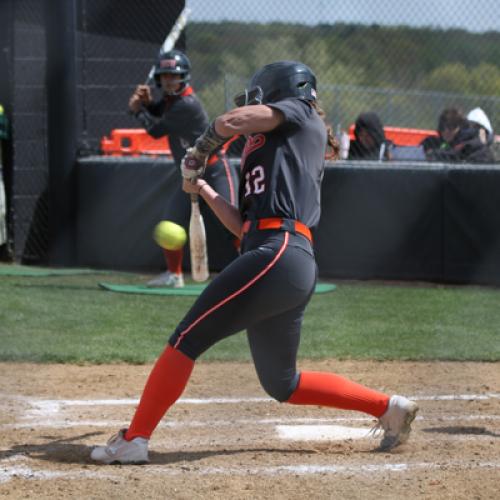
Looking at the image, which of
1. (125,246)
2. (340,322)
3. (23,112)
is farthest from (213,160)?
(23,112)

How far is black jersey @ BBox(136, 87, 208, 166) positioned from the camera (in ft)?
27.3

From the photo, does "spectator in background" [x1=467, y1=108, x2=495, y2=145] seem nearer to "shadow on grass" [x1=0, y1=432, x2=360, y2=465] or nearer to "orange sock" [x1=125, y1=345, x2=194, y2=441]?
"shadow on grass" [x1=0, y1=432, x2=360, y2=465]

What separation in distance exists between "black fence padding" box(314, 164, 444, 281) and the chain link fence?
1850mm

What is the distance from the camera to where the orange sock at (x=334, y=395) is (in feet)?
13.3

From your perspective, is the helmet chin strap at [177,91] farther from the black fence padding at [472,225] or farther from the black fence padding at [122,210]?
the black fence padding at [472,225]

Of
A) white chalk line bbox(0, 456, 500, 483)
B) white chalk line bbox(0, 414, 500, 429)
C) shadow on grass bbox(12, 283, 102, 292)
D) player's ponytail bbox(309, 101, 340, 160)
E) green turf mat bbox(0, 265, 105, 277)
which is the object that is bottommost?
green turf mat bbox(0, 265, 105, 277)

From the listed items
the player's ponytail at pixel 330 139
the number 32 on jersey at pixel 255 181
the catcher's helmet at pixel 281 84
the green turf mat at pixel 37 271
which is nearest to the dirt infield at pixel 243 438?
the number 32 on jersey at pixel 255 181

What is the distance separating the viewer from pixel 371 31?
10867 millimetres

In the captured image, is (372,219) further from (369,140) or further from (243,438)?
(243,438)

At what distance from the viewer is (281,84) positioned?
3879 millimetres

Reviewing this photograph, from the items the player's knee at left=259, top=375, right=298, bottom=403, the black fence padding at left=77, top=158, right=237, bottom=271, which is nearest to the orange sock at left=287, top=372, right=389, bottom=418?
the player's knee at left=259, top=375, right=298, bottom=403

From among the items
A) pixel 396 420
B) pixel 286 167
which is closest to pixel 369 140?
pixel 396 420

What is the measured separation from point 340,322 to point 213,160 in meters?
1.66

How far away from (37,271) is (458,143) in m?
4.04
